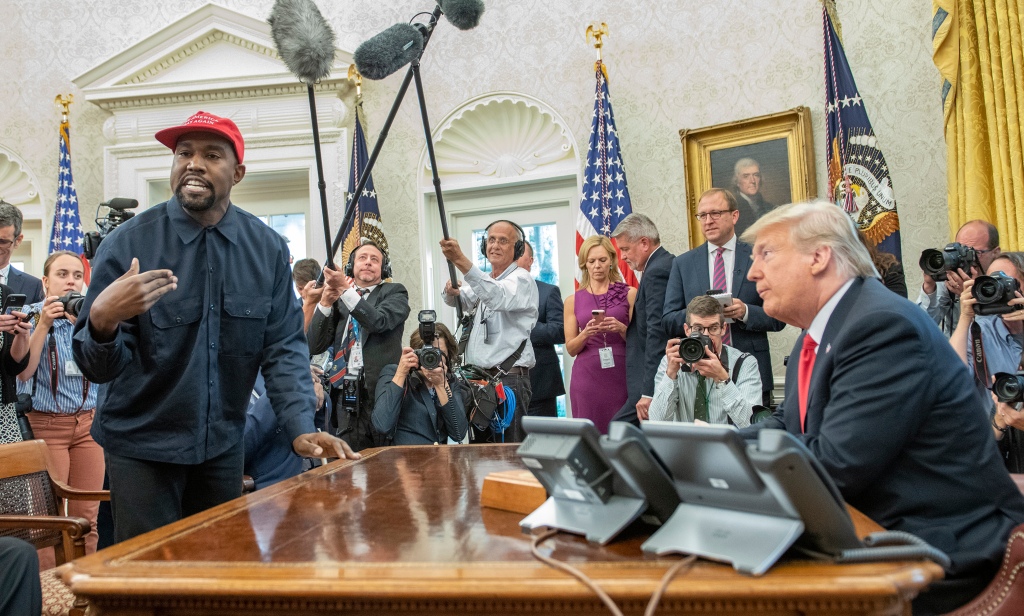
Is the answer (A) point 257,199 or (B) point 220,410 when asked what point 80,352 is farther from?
(A) point 257,199

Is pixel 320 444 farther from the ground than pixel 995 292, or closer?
closer

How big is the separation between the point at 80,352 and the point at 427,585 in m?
1.23

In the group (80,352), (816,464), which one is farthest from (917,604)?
(80,352)

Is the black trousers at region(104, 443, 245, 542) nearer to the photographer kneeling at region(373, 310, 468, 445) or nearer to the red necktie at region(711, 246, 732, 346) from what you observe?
the photographer kneeling at region(373, 310, 468, 445)

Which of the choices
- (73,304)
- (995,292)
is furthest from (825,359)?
(73,304)

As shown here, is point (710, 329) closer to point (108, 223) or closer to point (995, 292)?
point (995, 292)

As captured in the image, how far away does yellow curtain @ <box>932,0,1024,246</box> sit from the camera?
429 centimetres

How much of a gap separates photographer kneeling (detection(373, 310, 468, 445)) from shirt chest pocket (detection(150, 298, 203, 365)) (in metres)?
1.44

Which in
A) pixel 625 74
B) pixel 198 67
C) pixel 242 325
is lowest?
pixel 242 325

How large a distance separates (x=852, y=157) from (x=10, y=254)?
173 inches

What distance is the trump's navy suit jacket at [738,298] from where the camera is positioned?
11.8 ft

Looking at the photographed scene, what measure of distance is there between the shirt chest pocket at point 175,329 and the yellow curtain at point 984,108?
398cm

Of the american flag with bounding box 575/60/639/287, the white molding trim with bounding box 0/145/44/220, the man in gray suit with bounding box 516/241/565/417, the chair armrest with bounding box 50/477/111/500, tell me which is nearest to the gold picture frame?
the american flag with bounding box 575/60/639/287

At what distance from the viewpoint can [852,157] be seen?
4.82 meters
